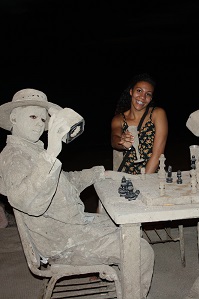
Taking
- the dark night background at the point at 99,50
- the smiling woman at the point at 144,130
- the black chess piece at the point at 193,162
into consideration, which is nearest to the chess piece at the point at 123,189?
the black chess piece at the point at 193,162

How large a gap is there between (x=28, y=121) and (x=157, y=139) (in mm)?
1776

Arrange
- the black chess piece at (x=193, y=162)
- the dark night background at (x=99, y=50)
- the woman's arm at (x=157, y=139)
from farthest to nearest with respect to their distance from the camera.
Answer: the dark night background at (x=99, y=50) < the woman's arm at (x=157, y=139) < the black chess piece at (x=193, y=162)

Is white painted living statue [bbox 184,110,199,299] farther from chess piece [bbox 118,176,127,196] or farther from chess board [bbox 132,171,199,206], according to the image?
chess piece [bbox 118,176,127,196]

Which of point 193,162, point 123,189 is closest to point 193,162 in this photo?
point 193,162

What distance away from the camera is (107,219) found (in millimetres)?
3396

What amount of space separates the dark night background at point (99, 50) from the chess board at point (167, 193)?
1494 centimetres

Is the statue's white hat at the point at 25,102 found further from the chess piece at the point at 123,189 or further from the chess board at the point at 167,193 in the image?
the chess board at the point at 167,193

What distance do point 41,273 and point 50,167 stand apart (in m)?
0.85

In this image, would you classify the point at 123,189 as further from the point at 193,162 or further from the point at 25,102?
the point at 25,102

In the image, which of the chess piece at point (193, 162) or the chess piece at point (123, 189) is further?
the chess piece at point (193, 162)

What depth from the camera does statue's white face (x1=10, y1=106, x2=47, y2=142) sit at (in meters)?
2.86

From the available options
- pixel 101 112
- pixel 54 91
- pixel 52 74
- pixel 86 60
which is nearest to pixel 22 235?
pixel 101 112

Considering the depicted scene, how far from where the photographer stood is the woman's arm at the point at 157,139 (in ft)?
13.8

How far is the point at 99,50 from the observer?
39.8m
